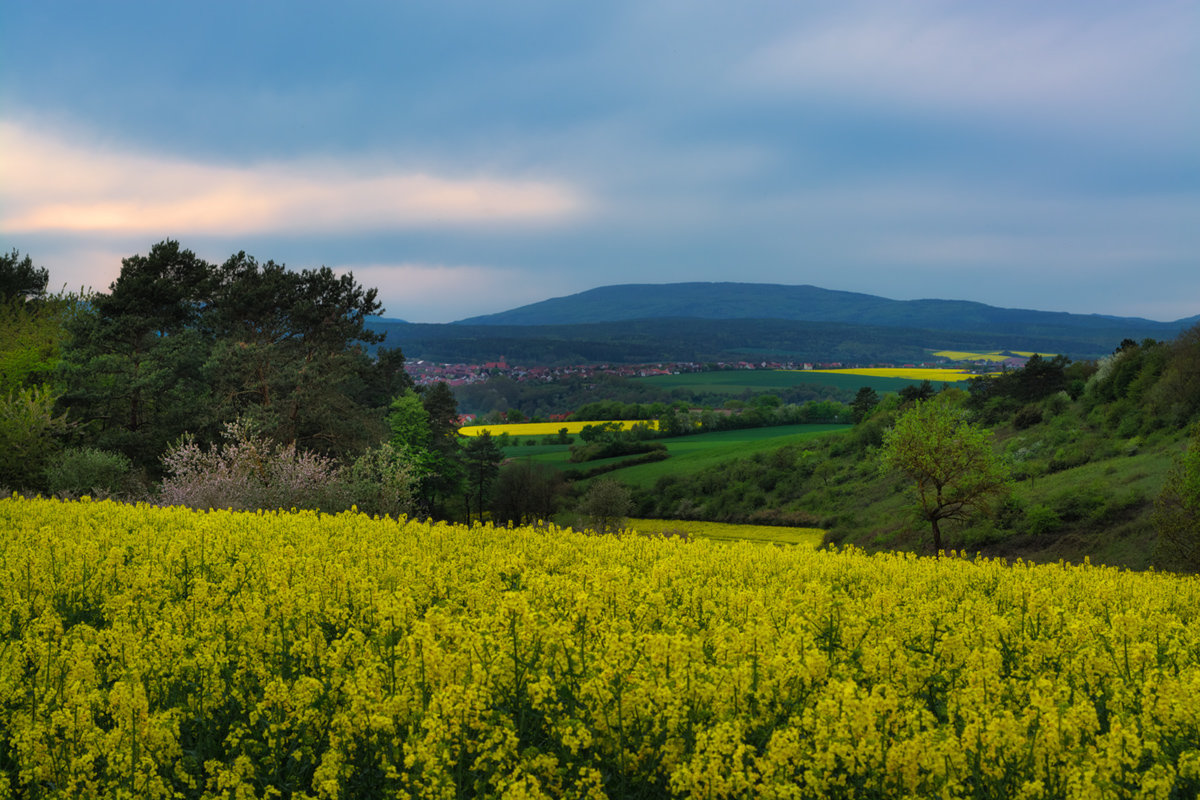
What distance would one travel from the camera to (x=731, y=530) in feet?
237

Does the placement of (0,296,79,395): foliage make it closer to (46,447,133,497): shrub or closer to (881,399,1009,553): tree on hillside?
(46,447,133,497): shrub

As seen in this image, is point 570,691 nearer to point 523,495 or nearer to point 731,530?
point 731,530

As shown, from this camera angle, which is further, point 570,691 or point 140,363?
point 140,363

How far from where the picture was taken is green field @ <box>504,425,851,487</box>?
9375 cm

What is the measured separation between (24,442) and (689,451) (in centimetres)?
7505

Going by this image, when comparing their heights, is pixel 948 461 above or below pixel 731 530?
above

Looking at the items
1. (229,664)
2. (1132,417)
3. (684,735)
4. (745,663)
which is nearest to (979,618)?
(745,663)

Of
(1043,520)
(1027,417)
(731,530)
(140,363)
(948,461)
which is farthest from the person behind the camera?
(1027,417)

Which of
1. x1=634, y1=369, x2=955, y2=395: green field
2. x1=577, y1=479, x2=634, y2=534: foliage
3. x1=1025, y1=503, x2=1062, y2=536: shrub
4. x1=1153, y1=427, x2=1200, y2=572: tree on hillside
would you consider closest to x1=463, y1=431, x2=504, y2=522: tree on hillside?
x1=577, y1=479, x2=634, y2=534: foliage

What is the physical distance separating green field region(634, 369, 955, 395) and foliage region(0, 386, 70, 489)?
426 feet

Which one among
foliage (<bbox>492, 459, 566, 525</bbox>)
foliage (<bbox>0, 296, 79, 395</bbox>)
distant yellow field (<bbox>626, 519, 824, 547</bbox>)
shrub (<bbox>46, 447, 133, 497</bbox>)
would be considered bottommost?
distant yellow field (<bbox>626, 519, 824, 547</bbox>)

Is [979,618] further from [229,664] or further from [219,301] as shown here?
[219,301]

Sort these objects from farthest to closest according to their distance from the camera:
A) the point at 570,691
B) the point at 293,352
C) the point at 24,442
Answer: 1. the point at 293,352
2. the point at 24,442
3. the point at 570,691

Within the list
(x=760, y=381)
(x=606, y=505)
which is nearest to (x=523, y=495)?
(x=606, y=505)
